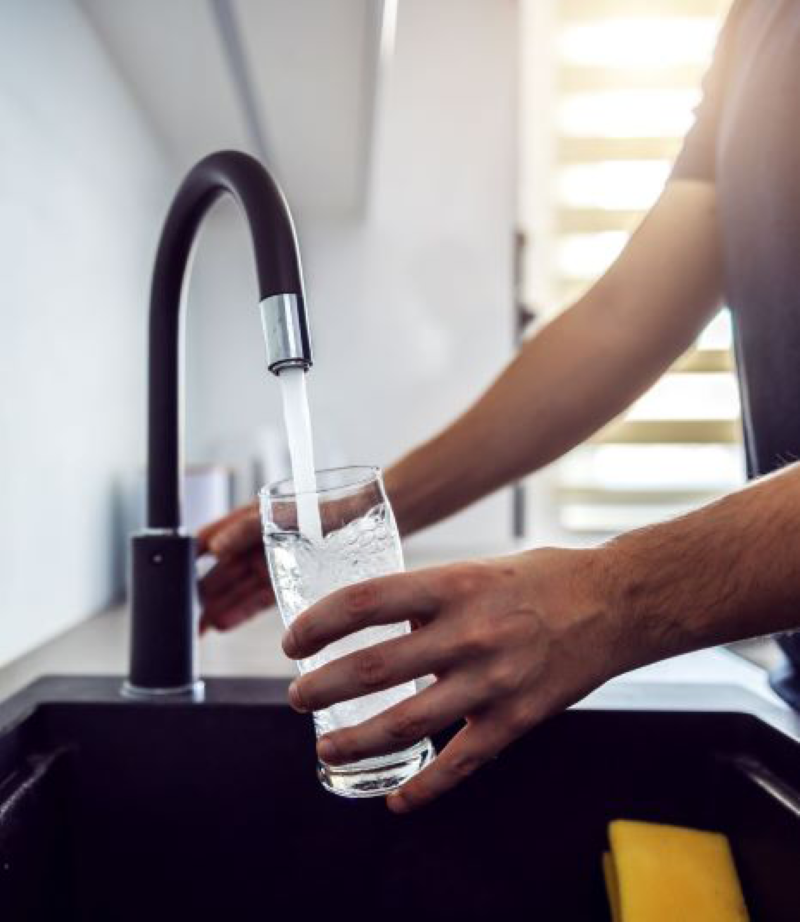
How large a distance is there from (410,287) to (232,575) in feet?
3.75

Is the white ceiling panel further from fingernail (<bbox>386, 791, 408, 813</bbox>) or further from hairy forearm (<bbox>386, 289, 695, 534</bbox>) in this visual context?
fingernail (<bbox>386, 791, 408, 813</bbox>)

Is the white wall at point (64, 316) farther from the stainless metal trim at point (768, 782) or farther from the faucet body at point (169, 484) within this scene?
the stainless metal trim at point (768, 782)

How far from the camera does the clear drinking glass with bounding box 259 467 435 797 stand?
521 millimetres

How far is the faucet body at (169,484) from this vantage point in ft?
2.24

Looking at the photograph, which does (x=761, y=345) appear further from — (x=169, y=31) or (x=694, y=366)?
(x=694, y=366)

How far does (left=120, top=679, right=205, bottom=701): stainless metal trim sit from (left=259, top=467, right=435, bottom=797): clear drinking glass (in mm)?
Result: 166

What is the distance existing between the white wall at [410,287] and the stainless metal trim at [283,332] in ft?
3.99

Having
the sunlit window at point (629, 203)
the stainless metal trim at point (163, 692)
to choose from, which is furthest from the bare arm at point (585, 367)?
the sunlit window at point (629, 203)

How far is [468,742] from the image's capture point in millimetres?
423

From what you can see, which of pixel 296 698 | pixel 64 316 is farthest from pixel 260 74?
pixel 296 698

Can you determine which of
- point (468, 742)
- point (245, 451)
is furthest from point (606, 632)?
point (245, 451)

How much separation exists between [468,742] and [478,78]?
1.69 metres

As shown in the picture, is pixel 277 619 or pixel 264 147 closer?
pixel 277 619

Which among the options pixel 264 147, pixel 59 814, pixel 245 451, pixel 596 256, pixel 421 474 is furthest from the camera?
pixel 596 256
